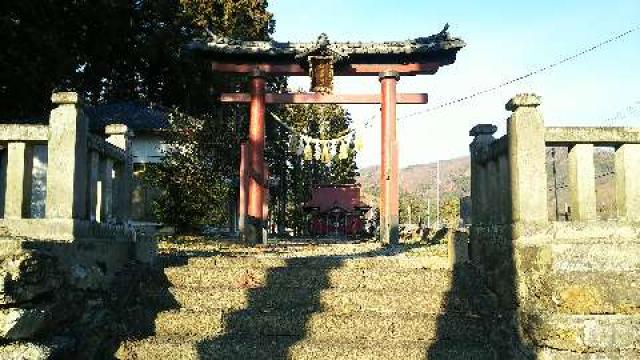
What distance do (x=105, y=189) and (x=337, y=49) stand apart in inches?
299

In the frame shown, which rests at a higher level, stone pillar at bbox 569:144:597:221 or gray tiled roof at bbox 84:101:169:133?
gray tiled roof at bbox 84:101:169:133

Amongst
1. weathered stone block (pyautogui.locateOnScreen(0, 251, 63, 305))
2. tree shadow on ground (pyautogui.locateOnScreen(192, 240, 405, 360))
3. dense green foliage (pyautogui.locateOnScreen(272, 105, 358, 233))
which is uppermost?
dense green foliage (pyautogui.locateOnScreen(272, 105, 358, 233))

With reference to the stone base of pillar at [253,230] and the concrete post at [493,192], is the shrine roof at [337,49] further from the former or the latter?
the concrete post at [493,192]

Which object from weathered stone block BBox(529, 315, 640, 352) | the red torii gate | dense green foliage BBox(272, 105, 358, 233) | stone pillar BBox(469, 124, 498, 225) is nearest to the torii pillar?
the red torii gate

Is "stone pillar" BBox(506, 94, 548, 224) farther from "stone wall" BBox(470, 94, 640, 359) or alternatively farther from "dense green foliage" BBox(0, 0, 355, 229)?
"dense green foliage" BBox(0, 0, 355, 229)

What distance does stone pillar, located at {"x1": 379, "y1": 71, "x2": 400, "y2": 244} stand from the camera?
463 inches

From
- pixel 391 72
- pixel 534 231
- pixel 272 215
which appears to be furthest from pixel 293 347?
pixel 272 215

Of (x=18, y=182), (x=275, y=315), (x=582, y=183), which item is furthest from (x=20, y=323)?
(x=582, y=183)

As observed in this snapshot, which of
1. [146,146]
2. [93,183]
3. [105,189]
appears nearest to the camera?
[93,183]

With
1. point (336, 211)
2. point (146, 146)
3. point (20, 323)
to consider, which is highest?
point (146, 146)

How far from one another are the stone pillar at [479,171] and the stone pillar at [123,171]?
4.24 meters

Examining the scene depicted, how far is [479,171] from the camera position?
6074 mm

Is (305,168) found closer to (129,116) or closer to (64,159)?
(129,116)

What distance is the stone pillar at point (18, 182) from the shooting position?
4.78 m
